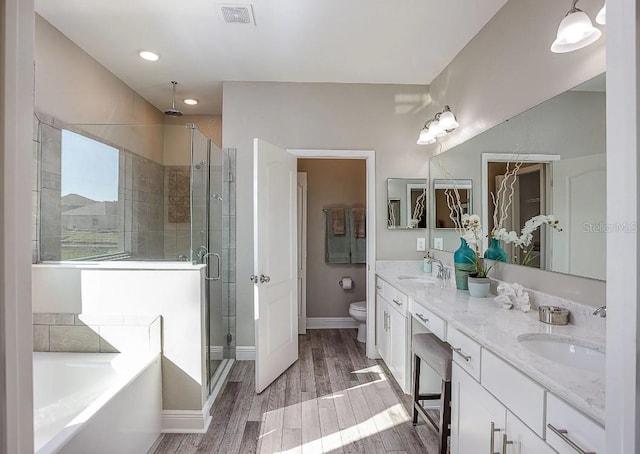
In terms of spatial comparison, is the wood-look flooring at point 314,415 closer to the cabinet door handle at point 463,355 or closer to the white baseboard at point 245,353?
the white baseboard at point 245,353

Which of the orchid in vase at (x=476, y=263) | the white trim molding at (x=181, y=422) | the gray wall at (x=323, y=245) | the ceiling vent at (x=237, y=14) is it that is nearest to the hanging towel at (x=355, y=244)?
the gray wall at (x=323, y=245)

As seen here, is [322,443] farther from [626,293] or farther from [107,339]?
[626,293]

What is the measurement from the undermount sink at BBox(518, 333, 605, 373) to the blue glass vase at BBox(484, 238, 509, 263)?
83 centimetres

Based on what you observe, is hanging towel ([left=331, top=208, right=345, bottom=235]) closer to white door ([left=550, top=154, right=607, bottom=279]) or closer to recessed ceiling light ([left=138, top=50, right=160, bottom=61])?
recessed ceiling light ([left=138, top=50, right=160, bottom=61])

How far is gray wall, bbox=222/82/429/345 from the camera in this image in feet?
11.1

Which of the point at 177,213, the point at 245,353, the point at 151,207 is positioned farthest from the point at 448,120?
the point at 245,353

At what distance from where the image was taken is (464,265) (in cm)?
243

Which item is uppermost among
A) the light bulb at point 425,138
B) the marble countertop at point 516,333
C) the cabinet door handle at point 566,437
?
the light bulb at point 425,138

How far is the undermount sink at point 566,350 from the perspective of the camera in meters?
1.35

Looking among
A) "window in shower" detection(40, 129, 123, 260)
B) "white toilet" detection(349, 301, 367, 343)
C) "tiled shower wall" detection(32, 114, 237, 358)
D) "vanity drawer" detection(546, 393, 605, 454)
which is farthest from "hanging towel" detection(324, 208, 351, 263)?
"vanity drawer" detection(546, 393, 605, 454)

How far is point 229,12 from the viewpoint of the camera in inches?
90.7

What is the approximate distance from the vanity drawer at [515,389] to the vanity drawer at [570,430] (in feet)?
0.12

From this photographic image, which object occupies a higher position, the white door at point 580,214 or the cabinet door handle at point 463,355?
the white door at point 580,214

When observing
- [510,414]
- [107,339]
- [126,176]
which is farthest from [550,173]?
[126,176]
